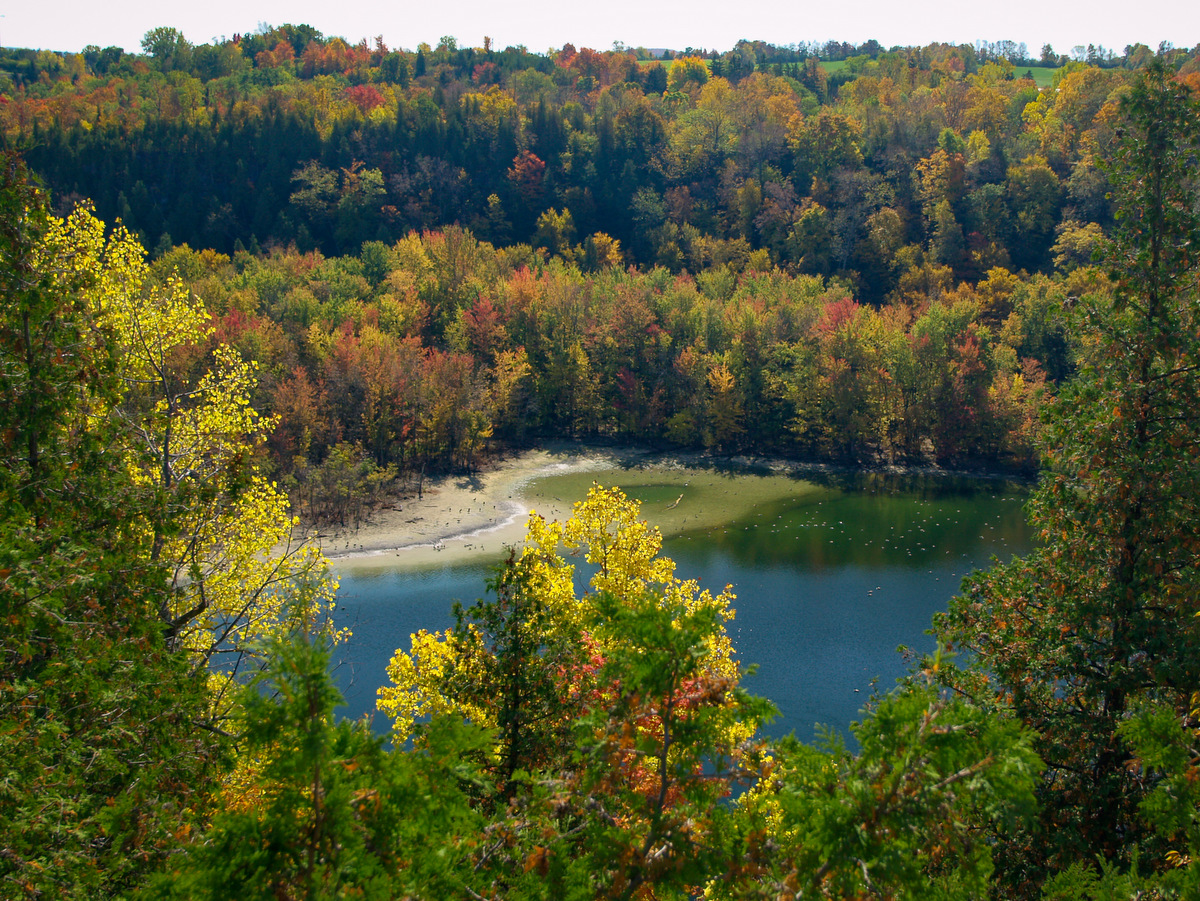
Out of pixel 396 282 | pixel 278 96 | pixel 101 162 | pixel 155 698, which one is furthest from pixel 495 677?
pixel 278 96

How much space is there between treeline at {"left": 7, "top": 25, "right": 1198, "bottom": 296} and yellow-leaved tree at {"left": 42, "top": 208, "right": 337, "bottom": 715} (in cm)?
7424

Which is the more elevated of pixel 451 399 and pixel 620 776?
pixel 620 776

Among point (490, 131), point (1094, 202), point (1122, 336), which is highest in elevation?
point (490, 131)

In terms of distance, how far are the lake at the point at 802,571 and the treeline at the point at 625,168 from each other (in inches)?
1400

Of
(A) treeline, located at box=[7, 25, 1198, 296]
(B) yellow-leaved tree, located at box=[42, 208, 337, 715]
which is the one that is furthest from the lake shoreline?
(A) treeline, located at box=[7, 25, 1198, 296]

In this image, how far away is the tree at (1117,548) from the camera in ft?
38.2

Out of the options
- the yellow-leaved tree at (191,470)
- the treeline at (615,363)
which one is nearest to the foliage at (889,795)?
the yellow-leaved tree at (191,470)

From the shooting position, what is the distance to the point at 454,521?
49062mm

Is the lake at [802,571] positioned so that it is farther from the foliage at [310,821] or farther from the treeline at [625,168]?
the treeline at [625,168]

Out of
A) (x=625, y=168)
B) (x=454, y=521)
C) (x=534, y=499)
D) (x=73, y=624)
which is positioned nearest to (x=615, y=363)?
(x=534, y=499)

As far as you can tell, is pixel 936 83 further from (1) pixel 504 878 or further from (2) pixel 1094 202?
(1) pixel 504 878

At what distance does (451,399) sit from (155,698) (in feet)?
165

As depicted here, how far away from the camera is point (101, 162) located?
92.6 meters

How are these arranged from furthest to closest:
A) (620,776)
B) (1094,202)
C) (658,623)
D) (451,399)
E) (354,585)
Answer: (1094,202) → (451,399) → (354,585) → (620,776) → (658,623)
